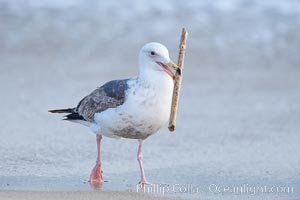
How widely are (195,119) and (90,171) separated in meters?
2.63

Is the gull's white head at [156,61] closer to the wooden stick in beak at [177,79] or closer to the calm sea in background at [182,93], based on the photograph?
the wooden stick in beak at [177,79]

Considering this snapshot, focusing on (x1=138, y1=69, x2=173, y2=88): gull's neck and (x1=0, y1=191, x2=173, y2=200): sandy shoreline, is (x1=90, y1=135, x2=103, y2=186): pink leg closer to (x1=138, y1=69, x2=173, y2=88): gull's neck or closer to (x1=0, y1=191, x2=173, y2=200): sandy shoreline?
(x1=0, y1=191, x2=173, y2=200): sandy shoreline

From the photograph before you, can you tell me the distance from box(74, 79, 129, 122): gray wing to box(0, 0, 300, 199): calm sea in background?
50 cm

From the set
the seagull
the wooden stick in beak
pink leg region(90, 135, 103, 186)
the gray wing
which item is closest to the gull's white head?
the seagull

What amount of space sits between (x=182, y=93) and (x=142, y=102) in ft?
14.6

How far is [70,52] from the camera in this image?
1469 centimetres

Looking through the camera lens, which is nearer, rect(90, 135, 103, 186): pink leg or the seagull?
the seagull

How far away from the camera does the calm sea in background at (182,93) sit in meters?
8.11

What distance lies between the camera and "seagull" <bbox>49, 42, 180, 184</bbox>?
7.59 metres

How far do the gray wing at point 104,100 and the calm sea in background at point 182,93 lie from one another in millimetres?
503

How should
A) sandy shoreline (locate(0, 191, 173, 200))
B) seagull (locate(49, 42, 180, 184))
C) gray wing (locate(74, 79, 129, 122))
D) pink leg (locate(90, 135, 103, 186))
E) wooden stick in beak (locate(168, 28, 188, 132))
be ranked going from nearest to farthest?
sandy shoreline (locate(0, 191, 173, 200)), wooden stick in beak (locate(168, 28, 188, 132)), seagull (locate(49, 42, 180, 184)), pink leg (locate(90, 135, 103, 186)), gray wing (locate(74, 79, 129, 122))

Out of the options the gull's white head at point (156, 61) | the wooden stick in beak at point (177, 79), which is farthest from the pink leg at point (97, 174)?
the gull's white head at point (156, 61)

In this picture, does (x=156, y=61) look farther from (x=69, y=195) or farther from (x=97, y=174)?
(x=69, y=195)

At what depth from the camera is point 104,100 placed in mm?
8086
